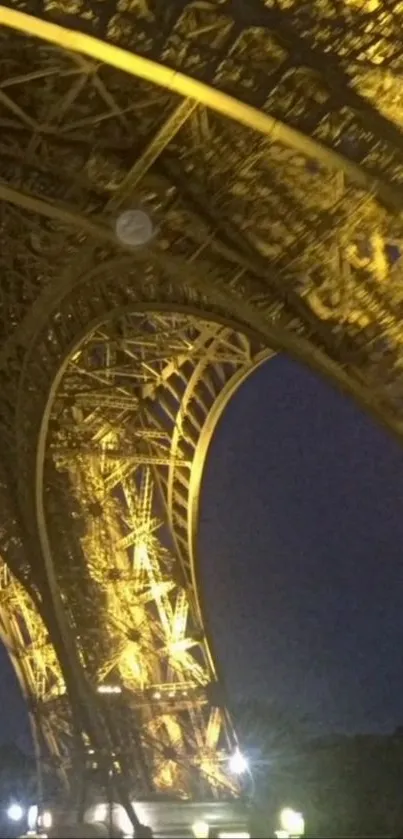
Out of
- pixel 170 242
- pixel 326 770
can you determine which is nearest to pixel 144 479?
pixel 170 242

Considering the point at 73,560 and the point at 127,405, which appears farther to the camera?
the point at 127,405

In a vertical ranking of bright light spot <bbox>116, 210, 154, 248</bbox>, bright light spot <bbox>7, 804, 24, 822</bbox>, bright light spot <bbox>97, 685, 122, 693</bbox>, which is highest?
bright light spot <bbox>116, 210, 154, 248</bbox>

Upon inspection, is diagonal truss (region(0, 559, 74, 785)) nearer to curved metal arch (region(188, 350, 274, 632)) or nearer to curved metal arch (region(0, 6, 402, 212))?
curved metal arch (region(188, 350, 274, 632))

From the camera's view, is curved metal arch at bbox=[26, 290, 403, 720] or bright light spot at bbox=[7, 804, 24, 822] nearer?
curved metal arch at bbox=[26, 290, 403, 720]

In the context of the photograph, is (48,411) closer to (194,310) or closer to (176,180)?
(194,310)

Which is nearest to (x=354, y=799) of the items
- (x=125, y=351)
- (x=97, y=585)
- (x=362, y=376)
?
(x=97, y=585)

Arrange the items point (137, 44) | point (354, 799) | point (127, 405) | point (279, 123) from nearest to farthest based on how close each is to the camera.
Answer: point (137, 44)
point (279, 123)
point (127, 405)
point (354, 799)

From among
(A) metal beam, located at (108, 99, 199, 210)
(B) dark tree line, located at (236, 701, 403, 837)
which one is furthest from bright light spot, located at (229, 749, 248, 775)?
(A) metal beam, located at (108, 99, 199, 210)
